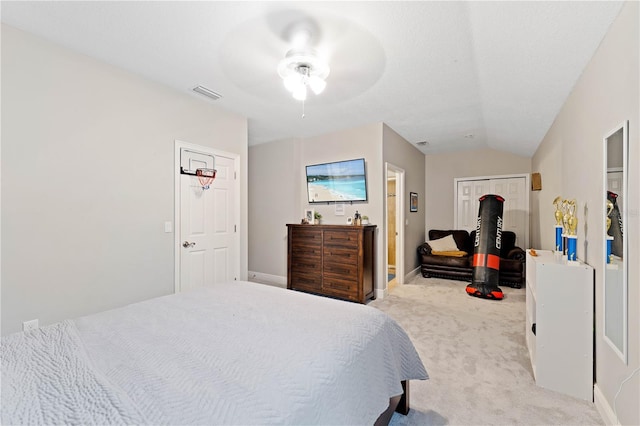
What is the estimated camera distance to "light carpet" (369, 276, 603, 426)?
1.74 metres

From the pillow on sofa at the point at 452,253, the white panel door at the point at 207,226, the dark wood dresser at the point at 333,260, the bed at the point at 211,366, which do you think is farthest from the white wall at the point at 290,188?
the bed at the point at 211,366

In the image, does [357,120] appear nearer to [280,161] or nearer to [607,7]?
[280,161]

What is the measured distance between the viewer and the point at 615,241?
157 centimetres

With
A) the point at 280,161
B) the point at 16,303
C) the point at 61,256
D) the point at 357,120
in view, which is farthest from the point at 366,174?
the point at 16,303

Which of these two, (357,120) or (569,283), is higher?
(357,120)

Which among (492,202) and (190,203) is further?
(492,202)

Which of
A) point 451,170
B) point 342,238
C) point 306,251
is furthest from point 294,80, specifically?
point 451,170

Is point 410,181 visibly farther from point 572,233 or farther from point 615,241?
point 615,241

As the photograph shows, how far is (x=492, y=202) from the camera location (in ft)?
14.5

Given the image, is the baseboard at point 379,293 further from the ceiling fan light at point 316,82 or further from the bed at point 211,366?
the ceiling fan light at point 316,82

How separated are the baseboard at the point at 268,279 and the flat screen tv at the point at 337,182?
1.49 meters

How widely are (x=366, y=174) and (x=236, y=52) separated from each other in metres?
2.48

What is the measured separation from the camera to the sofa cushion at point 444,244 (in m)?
5.46

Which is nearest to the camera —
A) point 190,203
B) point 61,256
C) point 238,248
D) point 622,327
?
point 622,327
